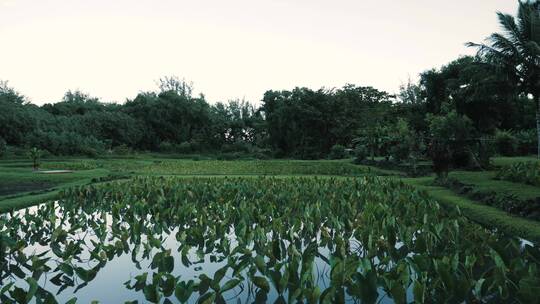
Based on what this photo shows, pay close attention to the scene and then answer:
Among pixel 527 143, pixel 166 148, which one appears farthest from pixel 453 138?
pixel 166 148

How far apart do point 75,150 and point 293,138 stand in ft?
61.2

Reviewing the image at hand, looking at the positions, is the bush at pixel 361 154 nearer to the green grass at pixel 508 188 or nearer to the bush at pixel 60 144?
the green grass at pixel 508 188

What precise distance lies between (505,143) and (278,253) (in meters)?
24.9

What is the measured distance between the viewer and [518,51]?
23.2m

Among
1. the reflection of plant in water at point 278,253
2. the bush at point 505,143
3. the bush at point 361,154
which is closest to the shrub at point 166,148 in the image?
the bush at point 361,154

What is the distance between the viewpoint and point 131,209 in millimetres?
9523

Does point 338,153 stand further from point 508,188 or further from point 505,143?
point 508,188

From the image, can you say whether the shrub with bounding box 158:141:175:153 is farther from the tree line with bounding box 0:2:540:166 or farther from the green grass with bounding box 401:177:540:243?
the green grass with bounding box 401:177:540:243

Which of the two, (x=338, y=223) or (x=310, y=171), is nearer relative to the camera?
(x=338, y=223)

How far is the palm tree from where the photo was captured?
2302cm

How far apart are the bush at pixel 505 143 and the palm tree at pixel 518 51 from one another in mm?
2452

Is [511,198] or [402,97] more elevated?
[402,97]

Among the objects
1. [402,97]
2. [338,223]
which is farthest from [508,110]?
[338,223]

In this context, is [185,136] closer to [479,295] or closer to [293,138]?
[293,138]
